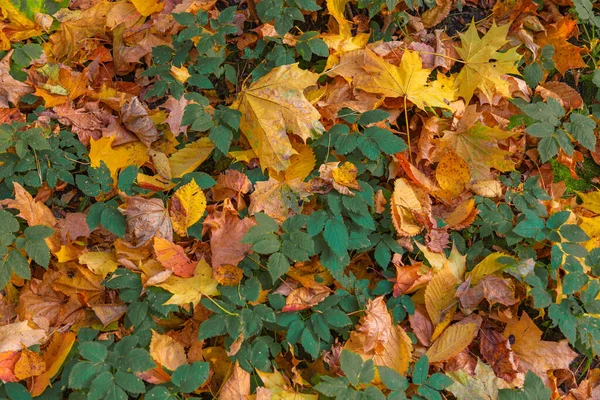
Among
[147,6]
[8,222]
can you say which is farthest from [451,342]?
[147,6]

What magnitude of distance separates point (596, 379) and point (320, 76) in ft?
5.31

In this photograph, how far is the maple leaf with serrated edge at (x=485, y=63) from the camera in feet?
8.02

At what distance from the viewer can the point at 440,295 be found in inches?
81.1

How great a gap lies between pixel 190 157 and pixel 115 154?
0.99 ft

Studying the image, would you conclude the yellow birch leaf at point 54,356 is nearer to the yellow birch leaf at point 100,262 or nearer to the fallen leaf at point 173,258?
the yellow birch leaf at point 100,262

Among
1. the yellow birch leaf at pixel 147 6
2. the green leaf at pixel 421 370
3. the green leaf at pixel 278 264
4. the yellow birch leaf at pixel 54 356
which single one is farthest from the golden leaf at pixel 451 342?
the yellow birch leaf at pixel 147 6

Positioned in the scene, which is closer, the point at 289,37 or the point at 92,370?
the point at 92,370

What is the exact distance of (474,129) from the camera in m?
2.35

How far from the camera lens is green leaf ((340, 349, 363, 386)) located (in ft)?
5.76

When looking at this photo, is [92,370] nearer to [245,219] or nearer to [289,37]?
[245,219]

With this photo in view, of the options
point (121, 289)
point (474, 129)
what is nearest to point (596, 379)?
point (474, 129)

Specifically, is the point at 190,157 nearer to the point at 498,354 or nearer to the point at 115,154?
the point at 115,154

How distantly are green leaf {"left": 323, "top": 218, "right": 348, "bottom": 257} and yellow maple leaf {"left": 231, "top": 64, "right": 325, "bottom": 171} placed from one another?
334 mm

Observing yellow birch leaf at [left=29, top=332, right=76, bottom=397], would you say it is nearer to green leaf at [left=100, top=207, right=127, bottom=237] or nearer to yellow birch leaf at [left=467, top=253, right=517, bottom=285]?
green leaf at [left=100, top=207, right=127, bottom=237]
